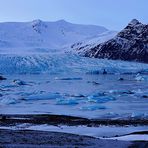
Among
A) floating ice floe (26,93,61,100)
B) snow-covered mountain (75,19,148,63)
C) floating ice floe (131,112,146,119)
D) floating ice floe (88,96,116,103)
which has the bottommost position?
floating ice floe (26,93,61,100)

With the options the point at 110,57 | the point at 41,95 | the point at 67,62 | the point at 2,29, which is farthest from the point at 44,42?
the point at 41,95

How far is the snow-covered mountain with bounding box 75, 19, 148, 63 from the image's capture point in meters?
93.1

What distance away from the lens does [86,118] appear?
21062mm

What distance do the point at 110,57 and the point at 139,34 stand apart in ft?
25.5

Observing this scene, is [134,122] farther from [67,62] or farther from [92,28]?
[92,28]

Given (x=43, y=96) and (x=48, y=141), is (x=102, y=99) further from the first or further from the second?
(x=48, y=141)

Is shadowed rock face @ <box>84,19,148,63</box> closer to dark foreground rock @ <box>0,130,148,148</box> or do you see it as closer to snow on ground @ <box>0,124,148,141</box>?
snow on ground @ <box>0,124,148,141</box>

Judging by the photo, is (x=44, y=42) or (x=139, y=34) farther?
(x=44, y=42)

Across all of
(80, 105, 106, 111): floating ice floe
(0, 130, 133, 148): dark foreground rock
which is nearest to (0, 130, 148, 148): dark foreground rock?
(0, 130, 133, 148): dark foreground rock

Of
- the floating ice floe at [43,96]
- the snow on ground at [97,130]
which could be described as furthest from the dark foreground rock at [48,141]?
the floating ice floe at [43,96]

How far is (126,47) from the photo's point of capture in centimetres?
9575

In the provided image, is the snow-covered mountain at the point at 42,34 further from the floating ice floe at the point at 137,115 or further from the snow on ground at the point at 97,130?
the snow on ground at the point at 97,130

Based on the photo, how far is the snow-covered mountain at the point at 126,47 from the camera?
93.1 metres

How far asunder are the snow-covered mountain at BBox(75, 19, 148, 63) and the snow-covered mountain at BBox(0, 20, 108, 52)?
49.3ft
